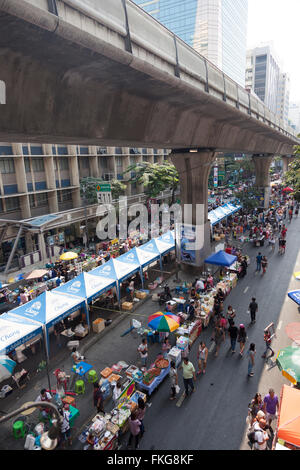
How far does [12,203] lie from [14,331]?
16.9m

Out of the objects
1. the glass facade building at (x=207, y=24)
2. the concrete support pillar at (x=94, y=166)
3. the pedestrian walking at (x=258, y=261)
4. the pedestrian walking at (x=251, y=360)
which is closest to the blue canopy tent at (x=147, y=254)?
the pedestrian walking at (x=258, y=261)

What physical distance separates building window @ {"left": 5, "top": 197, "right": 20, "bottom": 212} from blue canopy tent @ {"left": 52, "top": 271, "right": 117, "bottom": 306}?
13.6m

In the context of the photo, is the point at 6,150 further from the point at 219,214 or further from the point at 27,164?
the point at 219,214

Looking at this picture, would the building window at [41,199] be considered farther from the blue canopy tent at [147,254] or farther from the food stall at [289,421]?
the food stall at [289,421]

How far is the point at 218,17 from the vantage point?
9856cm

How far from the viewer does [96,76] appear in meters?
8.21

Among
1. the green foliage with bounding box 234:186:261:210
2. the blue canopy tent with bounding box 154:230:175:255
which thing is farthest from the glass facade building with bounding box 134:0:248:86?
the blue canopy tent with bounding box 154:230:175:255

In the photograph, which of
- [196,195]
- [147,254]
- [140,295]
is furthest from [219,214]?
[140,295]

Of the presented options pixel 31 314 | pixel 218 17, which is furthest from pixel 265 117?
pixel 218 17

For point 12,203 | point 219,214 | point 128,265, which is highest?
point 12,203

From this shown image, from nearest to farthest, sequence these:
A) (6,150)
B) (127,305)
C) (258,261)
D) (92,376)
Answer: (92,376) < (127,305) < (258,261) < (6,150)

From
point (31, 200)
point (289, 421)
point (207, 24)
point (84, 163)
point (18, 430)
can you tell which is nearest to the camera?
point (289, 421)

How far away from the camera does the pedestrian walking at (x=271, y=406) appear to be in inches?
324

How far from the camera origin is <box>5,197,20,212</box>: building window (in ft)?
79.5
